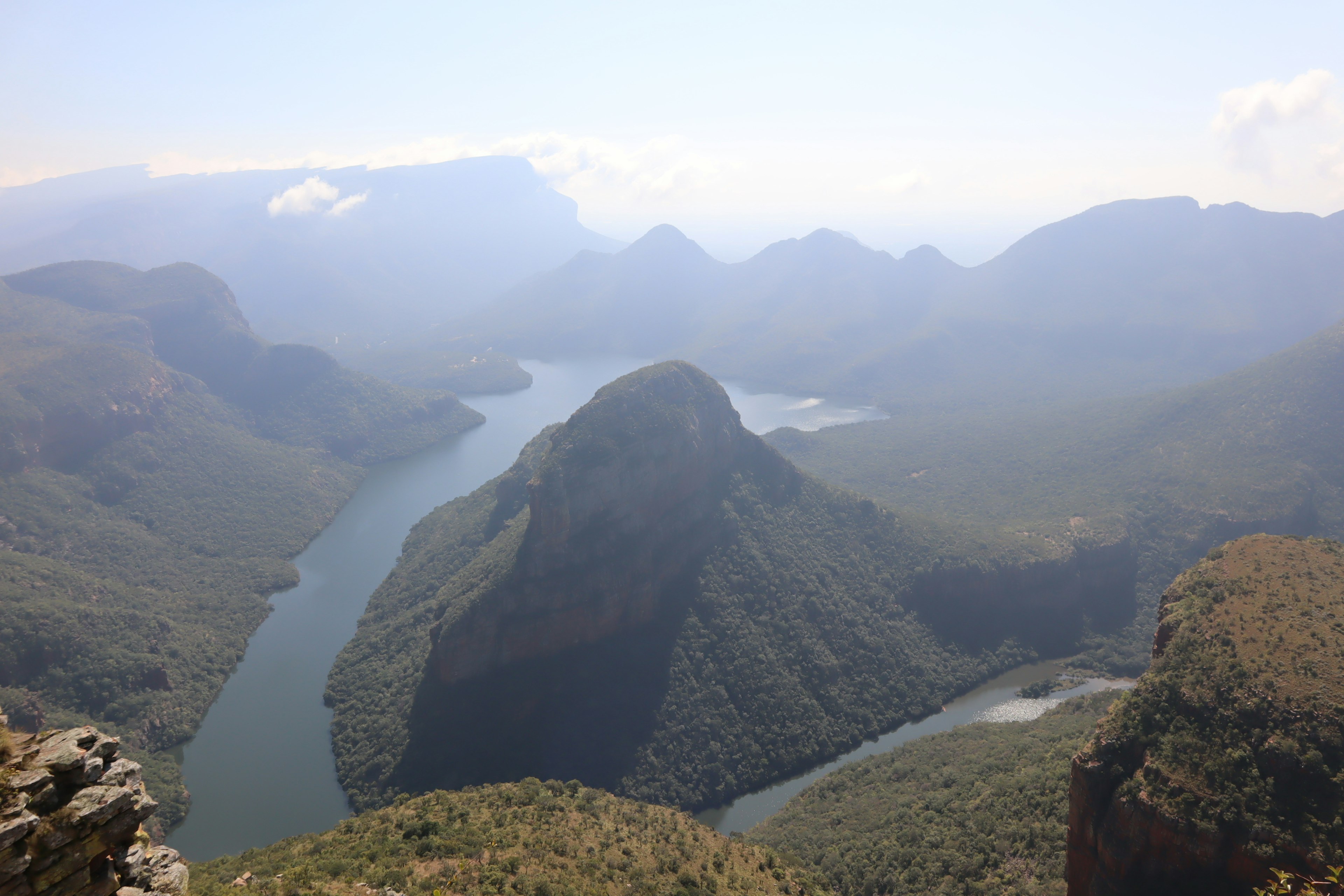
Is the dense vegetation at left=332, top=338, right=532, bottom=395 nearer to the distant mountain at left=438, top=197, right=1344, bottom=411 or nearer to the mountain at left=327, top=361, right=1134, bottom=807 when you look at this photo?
the distant mountain at left=438, top=197, right=1344, bottom=411

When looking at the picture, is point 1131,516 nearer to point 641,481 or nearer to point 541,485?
point 641,481

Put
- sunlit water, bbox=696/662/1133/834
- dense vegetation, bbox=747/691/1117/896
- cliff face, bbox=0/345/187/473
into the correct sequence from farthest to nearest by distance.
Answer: cliff face, bbox=0/345/187/473 < sunlit water, bbox=696/662/1133/834 < dense vegetation, bbox=747/691/1117/896

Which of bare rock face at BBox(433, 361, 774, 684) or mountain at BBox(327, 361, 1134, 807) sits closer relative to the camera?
mountain at BBox(327, 361, 1134, 807)

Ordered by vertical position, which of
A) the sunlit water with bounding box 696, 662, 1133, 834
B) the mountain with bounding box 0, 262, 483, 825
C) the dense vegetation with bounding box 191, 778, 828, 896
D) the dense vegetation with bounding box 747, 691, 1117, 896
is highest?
the mountain with bounding box 0, 262, 483, 825

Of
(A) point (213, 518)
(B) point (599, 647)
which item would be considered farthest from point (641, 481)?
(A) point (213, 518)

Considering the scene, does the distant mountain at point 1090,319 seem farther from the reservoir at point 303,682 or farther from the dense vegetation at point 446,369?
the reservoir at point 303,682

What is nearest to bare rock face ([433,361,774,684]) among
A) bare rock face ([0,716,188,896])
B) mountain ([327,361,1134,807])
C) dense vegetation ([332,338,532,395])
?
mountain ([327,361,1134,807])
